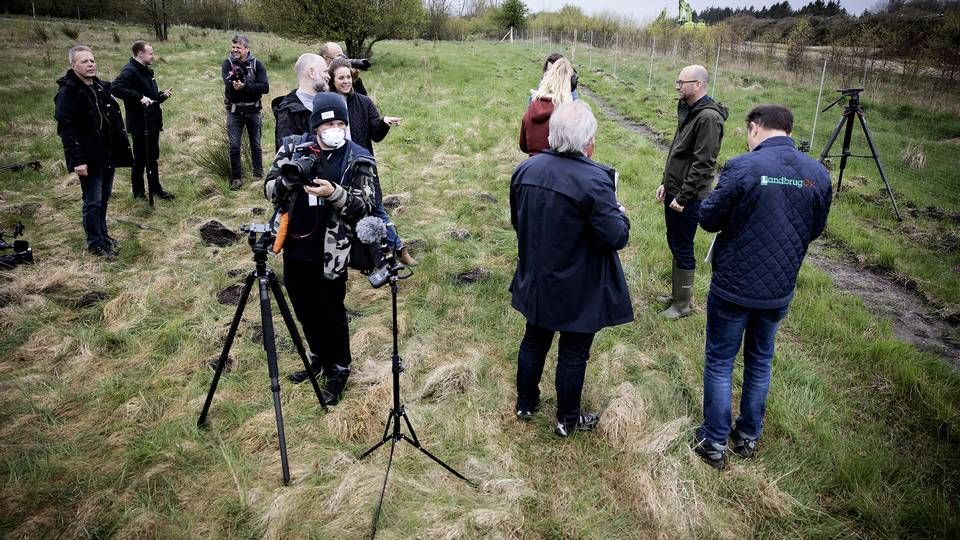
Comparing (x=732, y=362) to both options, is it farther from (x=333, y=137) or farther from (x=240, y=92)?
(x=240, y=92)

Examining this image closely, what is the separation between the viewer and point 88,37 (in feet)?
79.0

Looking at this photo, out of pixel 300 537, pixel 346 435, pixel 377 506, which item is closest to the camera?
pixel 300 537

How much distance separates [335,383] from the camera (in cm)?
387

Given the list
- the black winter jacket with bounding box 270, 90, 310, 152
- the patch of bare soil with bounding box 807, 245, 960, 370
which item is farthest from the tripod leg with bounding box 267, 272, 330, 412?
the patch of bare soil with bounding box 807, 245, 960, 370

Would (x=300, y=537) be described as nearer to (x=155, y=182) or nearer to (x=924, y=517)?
(x=924, y=517)

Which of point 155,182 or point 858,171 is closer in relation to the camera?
point 155,182

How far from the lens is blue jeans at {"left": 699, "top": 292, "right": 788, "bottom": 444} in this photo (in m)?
3.15

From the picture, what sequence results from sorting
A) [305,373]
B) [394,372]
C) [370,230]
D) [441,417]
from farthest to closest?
1. [305,373]
2. [441,417]
3. [394,372]
4. [370,230]

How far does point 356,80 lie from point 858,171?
9.33 meters

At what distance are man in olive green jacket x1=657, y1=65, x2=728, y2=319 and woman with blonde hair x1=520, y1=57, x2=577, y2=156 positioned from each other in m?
0.95

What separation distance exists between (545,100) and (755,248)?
7.80 ft

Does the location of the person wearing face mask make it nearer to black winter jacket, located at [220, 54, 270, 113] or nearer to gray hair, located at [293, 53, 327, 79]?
gray hair, located at [293, 53, 327, 79]

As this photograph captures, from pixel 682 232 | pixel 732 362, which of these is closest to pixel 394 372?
pixel 732 362

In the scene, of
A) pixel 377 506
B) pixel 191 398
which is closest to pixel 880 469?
pixel 377 506
